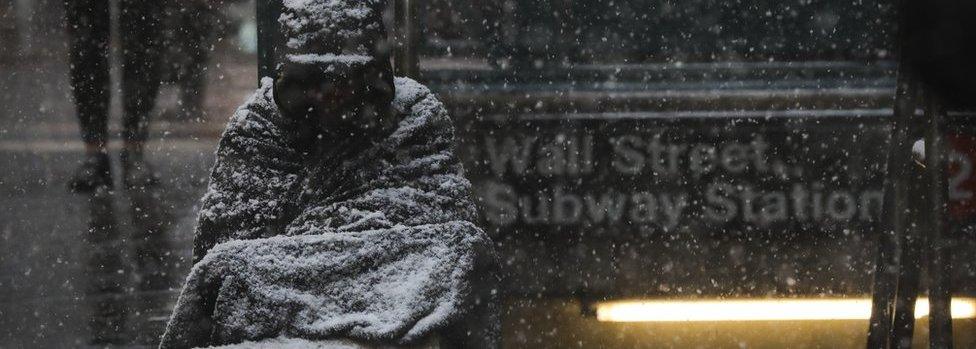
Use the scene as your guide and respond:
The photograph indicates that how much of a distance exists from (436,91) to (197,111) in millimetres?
17702

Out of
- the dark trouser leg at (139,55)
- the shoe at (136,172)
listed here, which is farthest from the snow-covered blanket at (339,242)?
the shoe at (136,172)

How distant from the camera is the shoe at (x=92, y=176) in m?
11.2

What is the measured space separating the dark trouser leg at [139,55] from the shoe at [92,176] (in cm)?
55

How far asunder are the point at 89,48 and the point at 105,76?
0.91 feet

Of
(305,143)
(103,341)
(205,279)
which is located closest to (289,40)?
(305,143)

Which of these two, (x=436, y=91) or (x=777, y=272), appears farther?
(x=777, y=272)

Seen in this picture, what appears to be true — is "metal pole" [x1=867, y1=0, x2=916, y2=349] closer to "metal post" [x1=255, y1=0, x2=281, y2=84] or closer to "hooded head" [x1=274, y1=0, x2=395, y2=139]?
"hooded head" [x1=274, y1=0, x2=395, y2=139]

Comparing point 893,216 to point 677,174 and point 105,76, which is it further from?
point 105,76

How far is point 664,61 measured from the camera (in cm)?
435

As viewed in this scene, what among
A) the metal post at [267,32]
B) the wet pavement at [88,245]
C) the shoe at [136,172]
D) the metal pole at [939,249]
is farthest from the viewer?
the shoe at [136,172]

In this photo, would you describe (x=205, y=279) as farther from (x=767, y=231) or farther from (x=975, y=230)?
(x=975, y=230)

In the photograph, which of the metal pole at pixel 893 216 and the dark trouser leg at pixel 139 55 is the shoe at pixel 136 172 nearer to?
the dark trouser leg at pixel 139 55

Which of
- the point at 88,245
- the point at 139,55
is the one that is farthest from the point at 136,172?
the point at 88,245

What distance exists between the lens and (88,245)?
798cm
